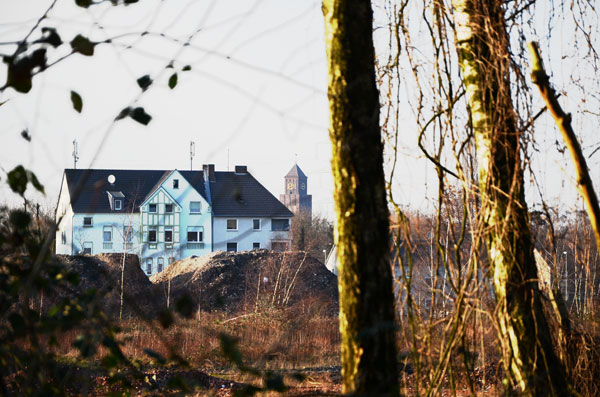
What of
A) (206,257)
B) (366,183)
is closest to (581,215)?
(366,183)

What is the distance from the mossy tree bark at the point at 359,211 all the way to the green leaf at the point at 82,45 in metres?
0.79

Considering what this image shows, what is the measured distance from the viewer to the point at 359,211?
2.05 metres

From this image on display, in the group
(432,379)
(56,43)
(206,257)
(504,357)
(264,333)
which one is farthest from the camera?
(206,257)

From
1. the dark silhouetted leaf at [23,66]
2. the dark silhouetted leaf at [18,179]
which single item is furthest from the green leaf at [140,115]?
the dark silhouetted leaf at [18,179]

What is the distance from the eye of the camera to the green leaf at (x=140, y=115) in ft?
6.65

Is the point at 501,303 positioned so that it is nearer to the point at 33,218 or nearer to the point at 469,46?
the point at 469,46

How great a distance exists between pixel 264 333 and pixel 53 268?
14.3 m

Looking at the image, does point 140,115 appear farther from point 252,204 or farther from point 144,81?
point 252,204

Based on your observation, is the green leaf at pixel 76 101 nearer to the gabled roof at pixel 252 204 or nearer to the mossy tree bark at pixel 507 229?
the mossy tree bark at pixel 507 229

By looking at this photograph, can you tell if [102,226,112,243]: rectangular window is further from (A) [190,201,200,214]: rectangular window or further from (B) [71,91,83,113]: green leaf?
(B) [71,91,83,113]: green leaf

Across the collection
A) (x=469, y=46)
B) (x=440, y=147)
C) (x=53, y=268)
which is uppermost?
(x=469, y=46)

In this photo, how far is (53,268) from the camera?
209cm

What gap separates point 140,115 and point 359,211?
2.47ft

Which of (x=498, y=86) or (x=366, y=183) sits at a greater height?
(x=498, y=86)
